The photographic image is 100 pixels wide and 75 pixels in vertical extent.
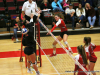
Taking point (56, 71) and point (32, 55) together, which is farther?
point (56, 71)

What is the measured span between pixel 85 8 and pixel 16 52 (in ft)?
18.5

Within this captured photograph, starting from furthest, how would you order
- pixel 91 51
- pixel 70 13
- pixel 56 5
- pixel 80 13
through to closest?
pixel 80 13 < pixel 70 13 < pixel 56 5 < pixel 91 51

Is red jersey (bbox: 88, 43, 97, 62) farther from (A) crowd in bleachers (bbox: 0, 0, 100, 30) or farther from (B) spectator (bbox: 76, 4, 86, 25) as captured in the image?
(B) spectator (bbox: 76, 4, 86, 25)

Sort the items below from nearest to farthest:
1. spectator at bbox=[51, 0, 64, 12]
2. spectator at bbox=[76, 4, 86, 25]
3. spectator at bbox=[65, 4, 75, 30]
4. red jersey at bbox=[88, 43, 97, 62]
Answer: red jersey at bbox=[88, 43, 97, 62], spectator at bbox=[51, 0, 64, 12], spectator at bbox=[65, 4, 75, 30], spectator at bbox=[76, 4, 86, 25]

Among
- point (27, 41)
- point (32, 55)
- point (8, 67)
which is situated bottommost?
point (8, 67)

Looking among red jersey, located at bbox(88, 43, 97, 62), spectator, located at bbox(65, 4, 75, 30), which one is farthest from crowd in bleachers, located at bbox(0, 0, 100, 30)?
red jersey, located at bbox(88, 43, 97, 62)

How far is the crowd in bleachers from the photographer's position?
11.2m

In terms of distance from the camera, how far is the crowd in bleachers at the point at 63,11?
36.8 feet

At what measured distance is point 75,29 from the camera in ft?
Answer: 38.3

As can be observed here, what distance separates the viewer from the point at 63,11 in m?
11.6

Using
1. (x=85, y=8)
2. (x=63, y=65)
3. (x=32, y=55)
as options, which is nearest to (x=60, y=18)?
(x=63, y=65)

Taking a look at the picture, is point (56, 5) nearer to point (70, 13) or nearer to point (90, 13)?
point (70, 13)

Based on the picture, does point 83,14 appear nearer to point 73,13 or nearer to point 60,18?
point 73,13

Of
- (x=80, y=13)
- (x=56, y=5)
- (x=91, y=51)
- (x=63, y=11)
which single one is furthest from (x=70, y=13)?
(x=91, y=51)
